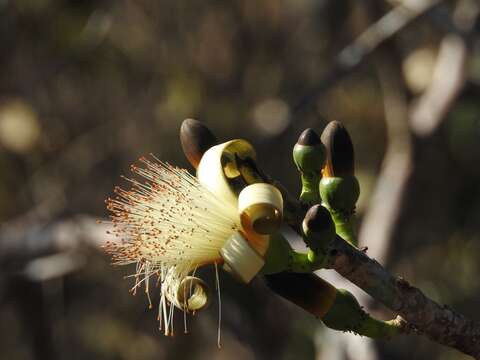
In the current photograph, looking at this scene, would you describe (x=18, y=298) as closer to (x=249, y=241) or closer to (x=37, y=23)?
(x=37, y=23)

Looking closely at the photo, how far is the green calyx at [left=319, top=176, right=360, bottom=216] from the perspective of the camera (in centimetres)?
154

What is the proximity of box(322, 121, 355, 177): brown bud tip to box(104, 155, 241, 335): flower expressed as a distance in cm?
18

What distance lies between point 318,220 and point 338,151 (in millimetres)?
194

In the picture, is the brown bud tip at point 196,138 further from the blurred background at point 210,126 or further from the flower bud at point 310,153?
the blurred background at point 210,126

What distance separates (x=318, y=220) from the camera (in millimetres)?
1395

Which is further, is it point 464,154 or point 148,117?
point 148,117

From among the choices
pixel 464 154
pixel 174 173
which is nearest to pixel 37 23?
pixel 464 154

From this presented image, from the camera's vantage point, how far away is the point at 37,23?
6.65 m

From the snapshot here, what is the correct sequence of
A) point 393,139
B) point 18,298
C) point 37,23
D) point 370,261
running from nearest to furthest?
point 370,261
point 393,139
point 18,298
point 37,23

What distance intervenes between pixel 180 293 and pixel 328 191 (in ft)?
0.97

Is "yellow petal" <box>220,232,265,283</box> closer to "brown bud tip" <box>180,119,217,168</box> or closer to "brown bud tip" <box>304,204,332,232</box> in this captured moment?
"brown bud tip" <box>304,204,332,232</box>

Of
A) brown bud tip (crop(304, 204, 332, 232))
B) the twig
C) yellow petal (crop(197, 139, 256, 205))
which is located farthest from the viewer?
the twig

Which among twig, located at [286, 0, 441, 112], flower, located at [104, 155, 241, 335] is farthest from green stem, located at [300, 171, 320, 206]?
twig, located at [286, 0, 441, 112]

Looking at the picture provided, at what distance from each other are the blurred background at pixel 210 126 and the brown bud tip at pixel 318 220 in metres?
3.07
